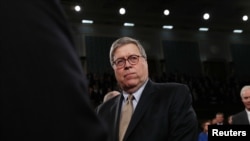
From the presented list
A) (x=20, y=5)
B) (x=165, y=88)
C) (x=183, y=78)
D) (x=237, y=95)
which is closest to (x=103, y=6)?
(x=183, y=78)

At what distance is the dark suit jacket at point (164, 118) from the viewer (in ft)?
5.80

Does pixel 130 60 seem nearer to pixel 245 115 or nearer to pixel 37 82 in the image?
pixel 37 82

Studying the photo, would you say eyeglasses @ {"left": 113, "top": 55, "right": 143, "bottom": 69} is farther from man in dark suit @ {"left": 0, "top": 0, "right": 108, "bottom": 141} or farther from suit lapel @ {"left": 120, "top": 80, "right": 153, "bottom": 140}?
man in dark suit @ {"left": 0, "top": 0, "right": 108, "bottom": 141}

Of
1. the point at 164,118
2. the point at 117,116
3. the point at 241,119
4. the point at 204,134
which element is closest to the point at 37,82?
the point at 164,118

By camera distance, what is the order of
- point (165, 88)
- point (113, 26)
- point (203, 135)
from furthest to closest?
1. point (113, 26)
2. point (203, 135)
3. point (165, 88)

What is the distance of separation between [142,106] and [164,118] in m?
0.13

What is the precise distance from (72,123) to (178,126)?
4.29 ft

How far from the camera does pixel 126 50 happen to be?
79.7 inches

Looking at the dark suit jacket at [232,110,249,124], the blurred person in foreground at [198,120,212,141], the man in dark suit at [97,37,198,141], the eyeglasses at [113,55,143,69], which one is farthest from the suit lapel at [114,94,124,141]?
the blurred person in foreground at [198,120,212,141]

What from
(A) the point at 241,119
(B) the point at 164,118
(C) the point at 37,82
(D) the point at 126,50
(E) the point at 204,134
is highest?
(D) the point at 126,50

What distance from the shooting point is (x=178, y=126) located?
176 centimetres

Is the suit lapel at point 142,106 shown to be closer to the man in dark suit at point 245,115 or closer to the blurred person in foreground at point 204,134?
the man in dark suit at point 245,115

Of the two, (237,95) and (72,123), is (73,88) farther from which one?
(237,95)

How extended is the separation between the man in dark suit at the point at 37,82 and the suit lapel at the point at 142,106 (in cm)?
132
